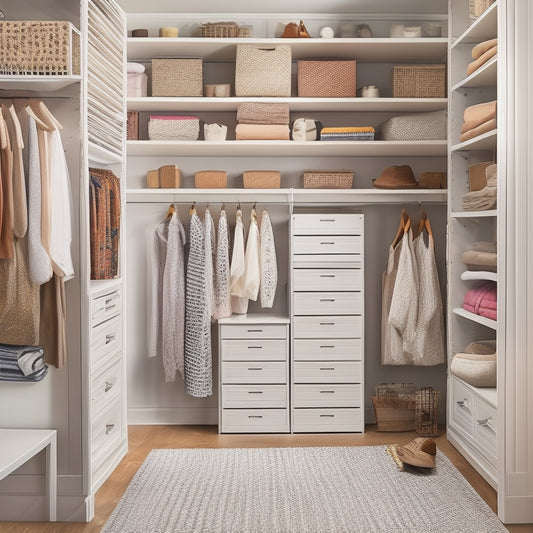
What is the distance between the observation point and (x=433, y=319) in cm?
474

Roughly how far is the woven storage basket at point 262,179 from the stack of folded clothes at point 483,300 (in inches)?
55.0

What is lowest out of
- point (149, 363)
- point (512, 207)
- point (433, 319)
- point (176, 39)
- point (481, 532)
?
point (481, 532)

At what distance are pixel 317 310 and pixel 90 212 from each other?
1.77 m

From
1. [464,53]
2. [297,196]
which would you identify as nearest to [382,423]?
[297,196]

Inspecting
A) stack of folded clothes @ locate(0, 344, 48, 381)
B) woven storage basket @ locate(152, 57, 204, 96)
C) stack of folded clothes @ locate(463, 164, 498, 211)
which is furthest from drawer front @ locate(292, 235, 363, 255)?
stack of folded clothes @ locate(0, 344, 48, 381)

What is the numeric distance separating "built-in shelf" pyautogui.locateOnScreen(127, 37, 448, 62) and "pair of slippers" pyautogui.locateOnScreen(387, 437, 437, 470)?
7.89ft

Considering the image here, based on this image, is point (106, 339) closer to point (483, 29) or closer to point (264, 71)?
point (264, 71)

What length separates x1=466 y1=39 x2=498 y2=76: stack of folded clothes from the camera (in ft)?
12.2

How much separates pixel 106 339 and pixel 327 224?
1652mm

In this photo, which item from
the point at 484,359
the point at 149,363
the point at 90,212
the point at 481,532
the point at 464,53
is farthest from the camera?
the point at 149,363

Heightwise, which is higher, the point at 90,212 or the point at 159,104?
the point at 159,104

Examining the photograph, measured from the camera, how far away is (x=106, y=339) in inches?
147

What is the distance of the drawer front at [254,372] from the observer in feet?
15.2

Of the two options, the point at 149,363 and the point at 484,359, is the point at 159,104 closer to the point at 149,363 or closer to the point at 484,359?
the point at 149,363
